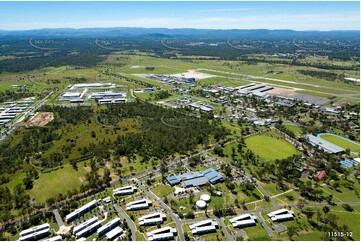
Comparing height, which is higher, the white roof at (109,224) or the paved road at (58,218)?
the white roof at (109,224)

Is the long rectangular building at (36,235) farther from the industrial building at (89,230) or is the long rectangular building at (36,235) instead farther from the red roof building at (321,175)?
the red roof building at (321,175)

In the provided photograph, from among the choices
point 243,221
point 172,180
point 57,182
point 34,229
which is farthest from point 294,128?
point 34,229

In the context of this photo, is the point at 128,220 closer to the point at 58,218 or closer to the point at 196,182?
the point at 58,218

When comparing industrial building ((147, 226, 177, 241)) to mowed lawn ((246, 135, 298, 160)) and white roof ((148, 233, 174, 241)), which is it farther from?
mowed lawn ((246, 135, 298, 160))

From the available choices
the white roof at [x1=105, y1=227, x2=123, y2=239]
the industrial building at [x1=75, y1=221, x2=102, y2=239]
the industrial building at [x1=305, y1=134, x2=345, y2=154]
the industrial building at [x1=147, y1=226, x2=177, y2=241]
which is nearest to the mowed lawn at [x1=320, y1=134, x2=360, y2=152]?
the industrial building at [x1=305, y1=134, x2=345, y2=154]

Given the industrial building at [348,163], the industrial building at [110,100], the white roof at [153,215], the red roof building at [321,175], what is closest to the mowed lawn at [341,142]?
the industrial building at [348,163]

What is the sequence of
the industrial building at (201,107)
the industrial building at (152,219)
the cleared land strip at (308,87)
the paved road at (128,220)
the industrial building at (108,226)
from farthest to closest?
the cleared land strip at (308,87), the industrial building at (201,107), the industrial building at (152,219), the paved road at (128,220), the industrial building at (108,226)
